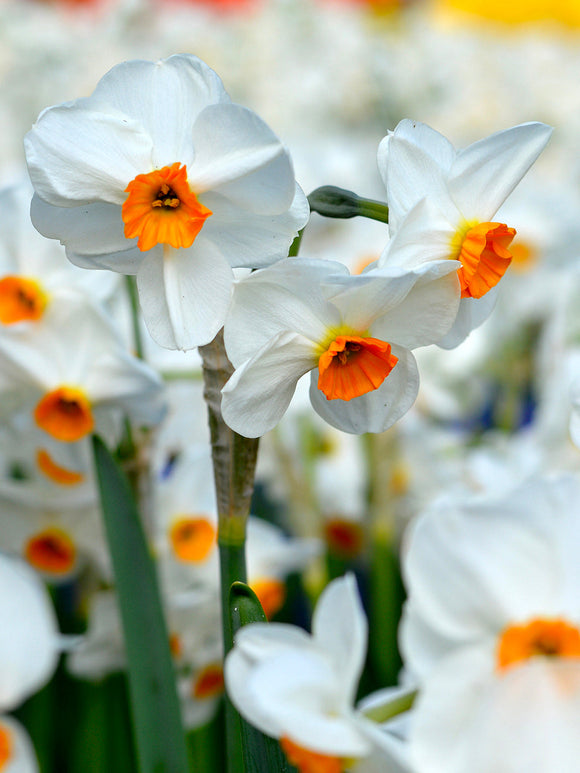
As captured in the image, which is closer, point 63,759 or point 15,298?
point 15,298

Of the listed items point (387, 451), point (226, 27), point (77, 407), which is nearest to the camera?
point (77, 407)

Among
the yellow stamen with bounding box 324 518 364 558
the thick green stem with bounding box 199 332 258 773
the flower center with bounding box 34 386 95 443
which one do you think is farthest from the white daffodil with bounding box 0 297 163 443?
the yellow stamen with bounding box 324 518 364 558

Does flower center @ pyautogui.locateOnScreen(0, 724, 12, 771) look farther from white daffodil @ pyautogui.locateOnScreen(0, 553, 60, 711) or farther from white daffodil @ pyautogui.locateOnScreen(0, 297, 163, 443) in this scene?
white daffodil @ pyautogui.locateOnScreen(0, 297, 163, 443)

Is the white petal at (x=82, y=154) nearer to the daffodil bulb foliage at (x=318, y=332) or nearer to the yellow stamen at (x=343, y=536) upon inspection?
the daffodil bulb foliage at (x=318, y=332)

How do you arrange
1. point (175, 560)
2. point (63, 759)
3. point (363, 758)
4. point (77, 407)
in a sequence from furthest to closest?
point (63, 759), point (175, 560), point (77, 407), point (363, 758)

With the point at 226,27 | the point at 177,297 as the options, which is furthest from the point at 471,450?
the point at 226,27

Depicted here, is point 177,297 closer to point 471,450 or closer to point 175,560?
point 175,560
